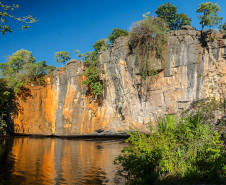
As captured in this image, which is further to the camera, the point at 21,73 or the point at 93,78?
the point at 21,73

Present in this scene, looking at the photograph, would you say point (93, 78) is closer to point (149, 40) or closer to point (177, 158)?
point (149, 40)

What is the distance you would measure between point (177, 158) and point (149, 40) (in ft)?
→ 47.1

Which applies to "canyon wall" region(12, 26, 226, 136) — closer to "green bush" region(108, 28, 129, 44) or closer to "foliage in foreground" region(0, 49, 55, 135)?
"foliage in foreground" region(0, 49, 55, 135)

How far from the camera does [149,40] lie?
61.3 ft

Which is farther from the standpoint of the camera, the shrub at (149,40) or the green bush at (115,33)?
the green bush at (115,33)

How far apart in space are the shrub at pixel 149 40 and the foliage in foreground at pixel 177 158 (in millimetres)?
12912

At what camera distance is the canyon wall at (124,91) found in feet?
54.9

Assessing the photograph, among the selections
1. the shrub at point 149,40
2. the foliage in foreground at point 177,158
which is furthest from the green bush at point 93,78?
the foliage in foreground at point 177,158

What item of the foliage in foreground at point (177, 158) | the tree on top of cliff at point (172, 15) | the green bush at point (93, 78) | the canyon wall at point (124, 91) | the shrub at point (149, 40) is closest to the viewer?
the foliage in foreground at point (177, 158)

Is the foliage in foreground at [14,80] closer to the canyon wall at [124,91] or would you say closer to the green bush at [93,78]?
the canyon wall at [124,91]

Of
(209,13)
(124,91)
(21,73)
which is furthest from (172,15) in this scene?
(21,73)

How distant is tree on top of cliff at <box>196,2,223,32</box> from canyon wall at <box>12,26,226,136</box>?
4796 millimetres

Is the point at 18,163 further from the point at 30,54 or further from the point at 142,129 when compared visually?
the point at 30,54

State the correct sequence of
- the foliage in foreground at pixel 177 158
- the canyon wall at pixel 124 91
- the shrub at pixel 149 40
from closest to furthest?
the foliage in foreground at pixel 177 158, the canyon wall at pixel 124 91, the shrub at pixel 149 40
